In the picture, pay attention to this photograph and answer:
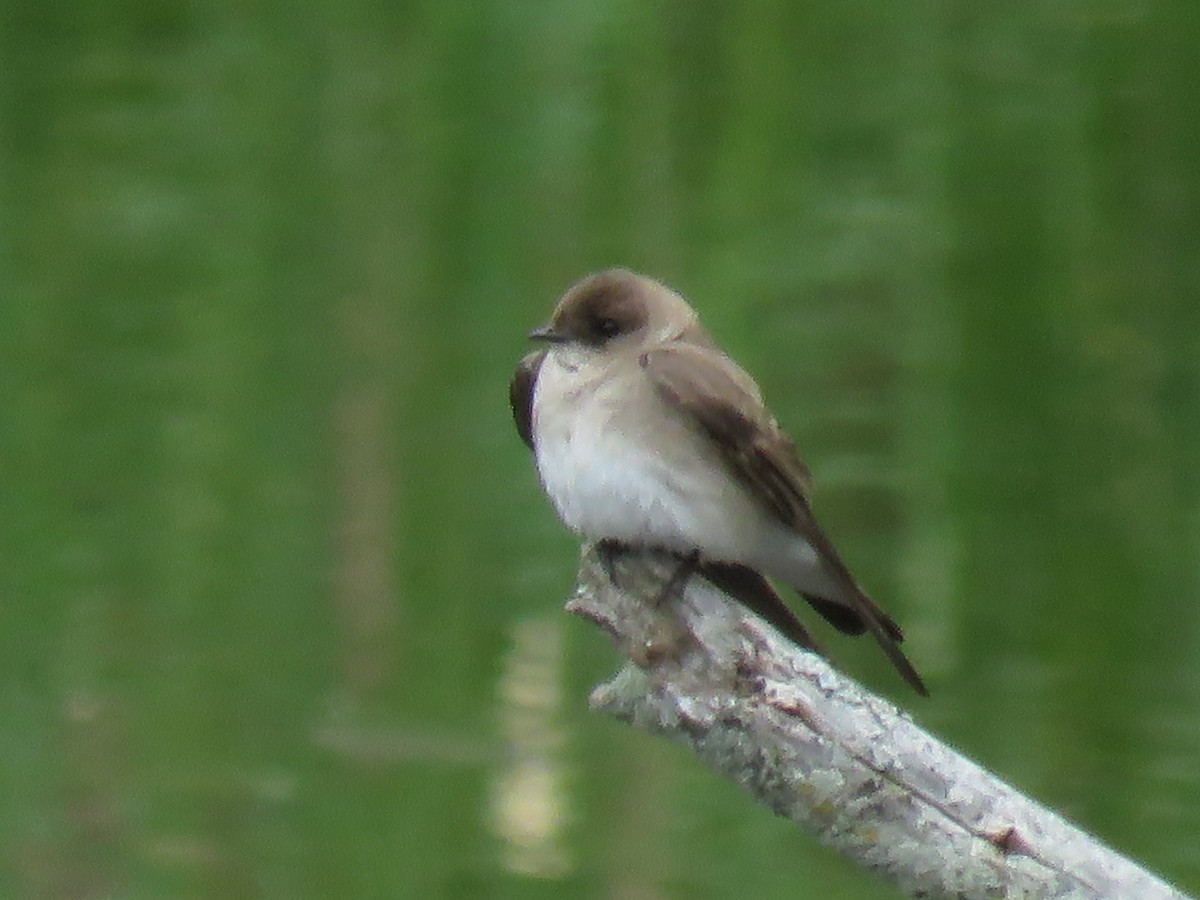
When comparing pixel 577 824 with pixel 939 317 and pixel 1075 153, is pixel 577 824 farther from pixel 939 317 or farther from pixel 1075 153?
pixel 1075 153

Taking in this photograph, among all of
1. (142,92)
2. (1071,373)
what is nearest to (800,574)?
(1071,373)

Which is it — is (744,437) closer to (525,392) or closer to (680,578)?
(525,392)

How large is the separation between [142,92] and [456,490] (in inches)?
43.8

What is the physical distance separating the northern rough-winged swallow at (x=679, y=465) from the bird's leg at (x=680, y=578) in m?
0.10

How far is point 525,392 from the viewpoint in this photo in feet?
13.6

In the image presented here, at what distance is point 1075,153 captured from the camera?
5977 millimetres

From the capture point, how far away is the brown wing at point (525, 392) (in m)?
4.12

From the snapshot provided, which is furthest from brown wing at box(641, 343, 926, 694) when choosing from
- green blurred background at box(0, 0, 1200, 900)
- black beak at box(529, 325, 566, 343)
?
green blurred background at box(0, 0, 1200, 900)

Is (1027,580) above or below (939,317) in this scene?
below

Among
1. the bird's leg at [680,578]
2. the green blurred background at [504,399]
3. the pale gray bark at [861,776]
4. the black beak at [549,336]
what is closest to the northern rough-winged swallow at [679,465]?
the black beak at [549,336]

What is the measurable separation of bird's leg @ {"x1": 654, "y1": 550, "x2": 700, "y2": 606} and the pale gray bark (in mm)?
265

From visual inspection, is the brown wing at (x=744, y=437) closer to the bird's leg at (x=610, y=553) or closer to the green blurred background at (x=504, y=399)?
the bird's leg at (x=610, y=553)

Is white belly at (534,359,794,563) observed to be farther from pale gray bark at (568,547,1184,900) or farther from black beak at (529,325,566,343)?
pale gray bark at (568,547,1184,900)

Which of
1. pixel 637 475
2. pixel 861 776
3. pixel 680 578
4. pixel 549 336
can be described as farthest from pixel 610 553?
pixel 861 776
